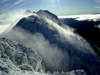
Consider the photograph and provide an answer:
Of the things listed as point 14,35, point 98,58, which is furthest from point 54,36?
point 98,58

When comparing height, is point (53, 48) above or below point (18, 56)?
below

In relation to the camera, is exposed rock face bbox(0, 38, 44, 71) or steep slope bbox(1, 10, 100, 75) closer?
exposed rock face bbox(0, 38, 44, 71)

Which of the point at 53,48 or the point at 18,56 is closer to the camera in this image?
the point at 18,56

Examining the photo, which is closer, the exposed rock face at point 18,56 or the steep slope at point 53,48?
the exposed rock face at point 18,56

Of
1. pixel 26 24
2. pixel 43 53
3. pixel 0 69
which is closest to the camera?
pixel 0 69

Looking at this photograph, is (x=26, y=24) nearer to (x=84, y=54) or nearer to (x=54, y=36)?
(x=54, y=36)

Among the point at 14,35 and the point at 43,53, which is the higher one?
the point at 14,35

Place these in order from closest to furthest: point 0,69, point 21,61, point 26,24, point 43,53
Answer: point 0,69 → point 21,61 → point 43,53 → point 26,24

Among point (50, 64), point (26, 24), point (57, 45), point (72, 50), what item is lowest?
point (50, 64)
